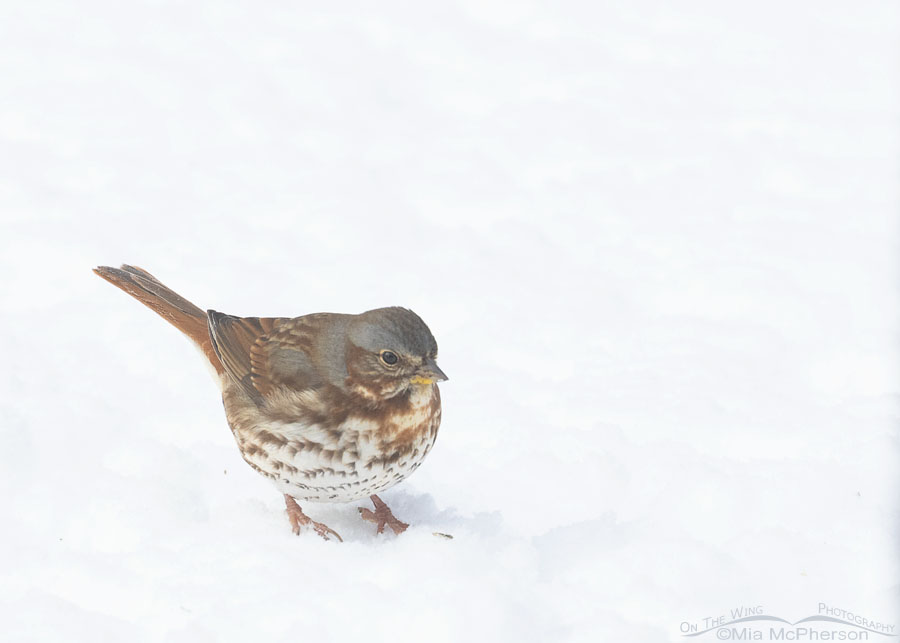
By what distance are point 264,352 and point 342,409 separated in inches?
26.8

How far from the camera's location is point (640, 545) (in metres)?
4.49

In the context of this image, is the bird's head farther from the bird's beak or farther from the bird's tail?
the bird's tail

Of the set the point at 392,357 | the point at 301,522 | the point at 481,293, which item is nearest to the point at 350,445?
the point at 392,357

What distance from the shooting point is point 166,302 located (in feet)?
18.0

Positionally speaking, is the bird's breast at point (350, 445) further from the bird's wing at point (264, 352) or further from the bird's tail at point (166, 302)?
the bird's tail at point (166, 302)

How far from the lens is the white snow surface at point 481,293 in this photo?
426 centimetres

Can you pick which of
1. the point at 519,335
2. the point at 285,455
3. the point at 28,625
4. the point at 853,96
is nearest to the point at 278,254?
the point at 519,335

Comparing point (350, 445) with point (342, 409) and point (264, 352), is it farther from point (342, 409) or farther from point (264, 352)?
point (264, 352)

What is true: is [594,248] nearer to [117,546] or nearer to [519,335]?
[519,335]

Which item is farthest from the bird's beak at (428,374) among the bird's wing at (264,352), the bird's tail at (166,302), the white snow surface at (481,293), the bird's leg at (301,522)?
the bird's tail at (166,302)

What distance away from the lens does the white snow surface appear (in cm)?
426

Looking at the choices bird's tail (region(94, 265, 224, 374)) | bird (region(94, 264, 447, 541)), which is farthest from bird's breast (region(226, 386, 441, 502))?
bird's tail (region(94, 265, 224, 374))

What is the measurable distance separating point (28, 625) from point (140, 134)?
565 centimetres

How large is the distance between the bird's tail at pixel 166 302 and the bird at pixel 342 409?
771 millimetres
